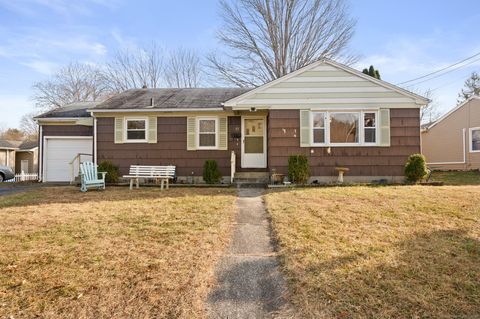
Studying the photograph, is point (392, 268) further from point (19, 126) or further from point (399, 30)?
point (19, 126)

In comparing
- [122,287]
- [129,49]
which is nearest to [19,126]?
[129,49]

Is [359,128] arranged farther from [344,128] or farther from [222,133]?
[222,133]

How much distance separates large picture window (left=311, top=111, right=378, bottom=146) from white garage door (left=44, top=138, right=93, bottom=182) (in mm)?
10219

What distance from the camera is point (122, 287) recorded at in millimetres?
2922

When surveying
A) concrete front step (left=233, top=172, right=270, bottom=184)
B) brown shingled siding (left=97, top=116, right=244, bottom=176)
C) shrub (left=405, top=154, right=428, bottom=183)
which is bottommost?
concrete front step (left=233, top=172, right=270, bottom=184)

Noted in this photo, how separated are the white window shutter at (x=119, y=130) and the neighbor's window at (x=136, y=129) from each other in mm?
198

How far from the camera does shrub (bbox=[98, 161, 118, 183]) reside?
11.2 meters

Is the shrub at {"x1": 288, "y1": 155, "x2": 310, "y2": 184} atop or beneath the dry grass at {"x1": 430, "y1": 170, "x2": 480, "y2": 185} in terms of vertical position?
atop

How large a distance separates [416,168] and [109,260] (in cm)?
1005

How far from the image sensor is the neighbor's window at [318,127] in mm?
10680

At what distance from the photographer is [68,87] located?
31.7 meters

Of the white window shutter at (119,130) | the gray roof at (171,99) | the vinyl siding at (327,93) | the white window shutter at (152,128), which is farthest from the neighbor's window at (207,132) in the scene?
the white window shutter at (119,130)

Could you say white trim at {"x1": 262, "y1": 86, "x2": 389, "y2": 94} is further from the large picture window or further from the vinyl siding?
the large picture window

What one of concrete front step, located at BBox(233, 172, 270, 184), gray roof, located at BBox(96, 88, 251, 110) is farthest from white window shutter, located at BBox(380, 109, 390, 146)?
gray roof, located at BBox(96, 88, 251, 110)
